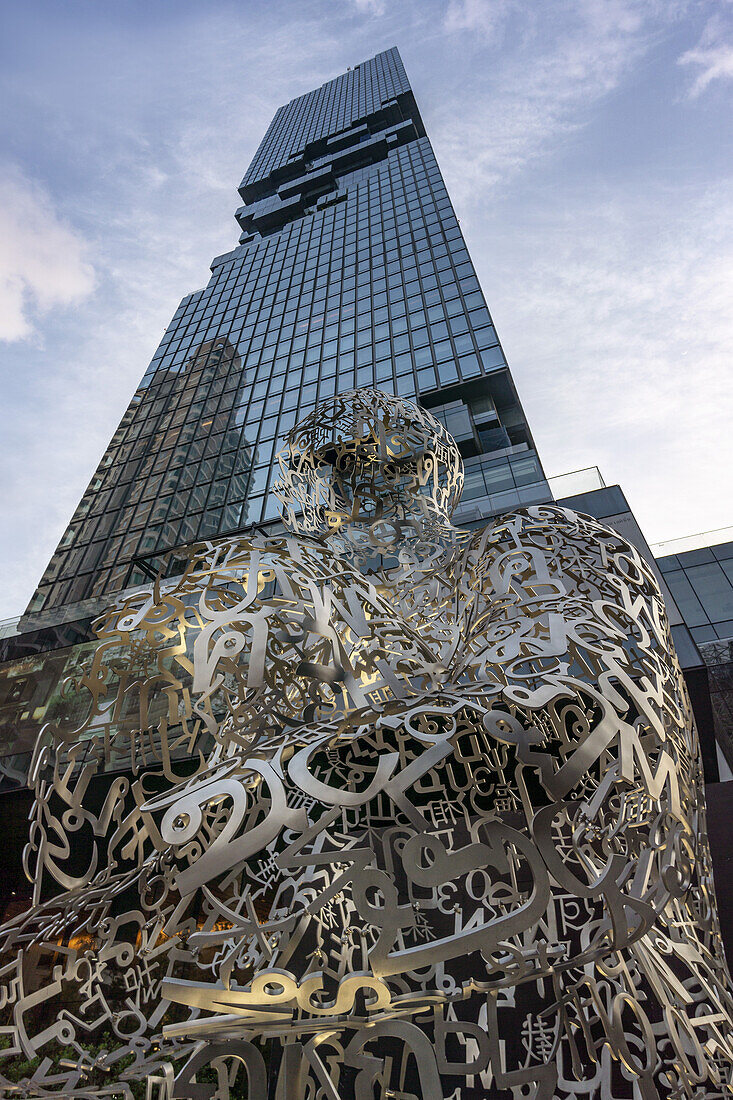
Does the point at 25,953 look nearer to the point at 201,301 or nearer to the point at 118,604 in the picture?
the point at 118,604

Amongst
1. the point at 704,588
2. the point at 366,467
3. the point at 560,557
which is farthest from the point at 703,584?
the point at 560,557

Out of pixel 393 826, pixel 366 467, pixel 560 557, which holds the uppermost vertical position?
pixel 366 467

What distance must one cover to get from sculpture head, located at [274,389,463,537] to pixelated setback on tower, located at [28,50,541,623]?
23.9 feet

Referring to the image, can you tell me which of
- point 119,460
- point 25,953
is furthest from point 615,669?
point 119,460

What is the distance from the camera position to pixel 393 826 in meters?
2.30

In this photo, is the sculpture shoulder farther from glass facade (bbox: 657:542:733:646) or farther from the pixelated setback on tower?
glass facade (bbox: 657:542:733:646)

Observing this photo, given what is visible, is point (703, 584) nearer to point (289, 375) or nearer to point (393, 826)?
point (393, 826)

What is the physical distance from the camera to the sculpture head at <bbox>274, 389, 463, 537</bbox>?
4.03 meters

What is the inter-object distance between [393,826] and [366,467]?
247cm

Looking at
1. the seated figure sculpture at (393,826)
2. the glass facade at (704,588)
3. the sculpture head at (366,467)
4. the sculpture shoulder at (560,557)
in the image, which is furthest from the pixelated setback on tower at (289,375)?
the seated figure sculpture at (393,826)

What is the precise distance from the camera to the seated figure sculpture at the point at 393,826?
1.41 metres

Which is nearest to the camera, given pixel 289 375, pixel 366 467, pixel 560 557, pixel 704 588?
pixel 560 557

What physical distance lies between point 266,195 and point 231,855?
57.1 meters

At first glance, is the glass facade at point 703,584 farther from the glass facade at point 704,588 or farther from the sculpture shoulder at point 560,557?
the sculpture shoulder at point 560,557
